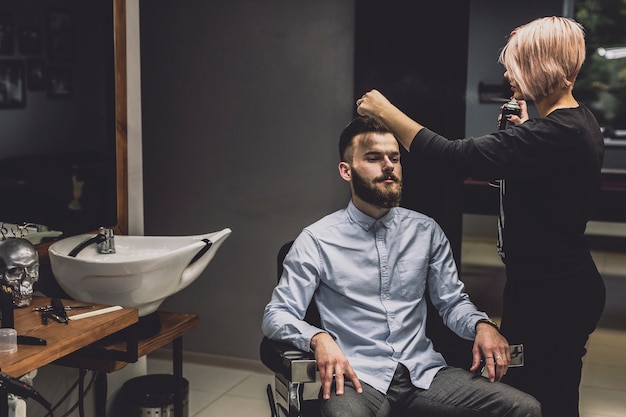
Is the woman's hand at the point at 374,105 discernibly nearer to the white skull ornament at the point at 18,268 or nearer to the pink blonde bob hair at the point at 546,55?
the pink blonde bob hair at the point at 546,55

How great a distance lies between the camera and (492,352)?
2074 millimetres

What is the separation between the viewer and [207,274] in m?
3.97

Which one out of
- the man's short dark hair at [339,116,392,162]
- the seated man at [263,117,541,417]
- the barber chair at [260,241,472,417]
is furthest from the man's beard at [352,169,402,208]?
the barber chair at [260,241,472,417]

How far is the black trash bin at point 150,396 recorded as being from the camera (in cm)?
293

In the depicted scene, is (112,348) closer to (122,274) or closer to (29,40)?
(122,274)

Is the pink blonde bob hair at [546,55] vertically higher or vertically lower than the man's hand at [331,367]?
higher

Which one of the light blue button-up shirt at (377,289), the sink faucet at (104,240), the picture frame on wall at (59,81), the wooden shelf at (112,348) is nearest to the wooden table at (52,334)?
the wooden shelf at (112,348)

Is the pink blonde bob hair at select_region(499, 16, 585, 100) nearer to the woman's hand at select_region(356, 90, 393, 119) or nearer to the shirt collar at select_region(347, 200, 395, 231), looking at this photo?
the woman's hand at select_region(356, 90, 393, 119)

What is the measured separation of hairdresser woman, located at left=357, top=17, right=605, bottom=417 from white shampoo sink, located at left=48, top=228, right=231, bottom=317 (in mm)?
798

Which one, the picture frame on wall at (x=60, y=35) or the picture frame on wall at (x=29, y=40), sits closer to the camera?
the picture frame on wall at (x=29, y=40)

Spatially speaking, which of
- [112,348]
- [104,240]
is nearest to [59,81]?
[104,240]

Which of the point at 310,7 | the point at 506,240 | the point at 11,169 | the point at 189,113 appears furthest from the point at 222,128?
the point at 506,240

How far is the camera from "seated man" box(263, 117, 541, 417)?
2156 mm

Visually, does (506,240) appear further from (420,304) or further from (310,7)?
(310,7)
